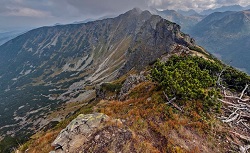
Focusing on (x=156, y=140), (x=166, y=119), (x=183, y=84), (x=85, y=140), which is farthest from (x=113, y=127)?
(x=183, y=84)

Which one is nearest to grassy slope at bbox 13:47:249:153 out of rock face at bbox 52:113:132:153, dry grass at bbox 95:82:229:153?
dry grass at bbox 95:82:229:153

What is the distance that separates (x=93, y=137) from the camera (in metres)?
19.5

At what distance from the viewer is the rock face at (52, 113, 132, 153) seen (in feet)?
60.7

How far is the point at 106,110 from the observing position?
28203 millimetres

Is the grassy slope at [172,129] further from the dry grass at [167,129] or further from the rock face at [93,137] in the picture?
the rock face at [93,137]

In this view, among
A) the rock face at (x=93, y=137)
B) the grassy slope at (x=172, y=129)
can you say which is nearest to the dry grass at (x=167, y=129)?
the grassy slope at (x=172, y=129)

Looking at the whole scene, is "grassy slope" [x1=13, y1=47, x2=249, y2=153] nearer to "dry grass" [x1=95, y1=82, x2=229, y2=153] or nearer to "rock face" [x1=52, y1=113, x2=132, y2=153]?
"dry grass" [x1=95, y1=82, x2=229, y2=153]

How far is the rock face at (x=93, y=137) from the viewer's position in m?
18.5

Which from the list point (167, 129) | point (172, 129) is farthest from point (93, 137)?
point (172, 129)

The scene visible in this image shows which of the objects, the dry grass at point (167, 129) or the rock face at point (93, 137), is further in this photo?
the dry grass at point (167, 129)

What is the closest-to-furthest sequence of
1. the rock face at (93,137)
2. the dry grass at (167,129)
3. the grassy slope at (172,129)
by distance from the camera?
the rock face at (93,137)
the dry grass at (167,129)
the grassy slope at (172,129)

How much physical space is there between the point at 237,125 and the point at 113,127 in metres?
14.7

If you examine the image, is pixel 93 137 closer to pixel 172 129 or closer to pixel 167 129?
pixel 167 129

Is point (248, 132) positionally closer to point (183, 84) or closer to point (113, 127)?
point (183, 84)
